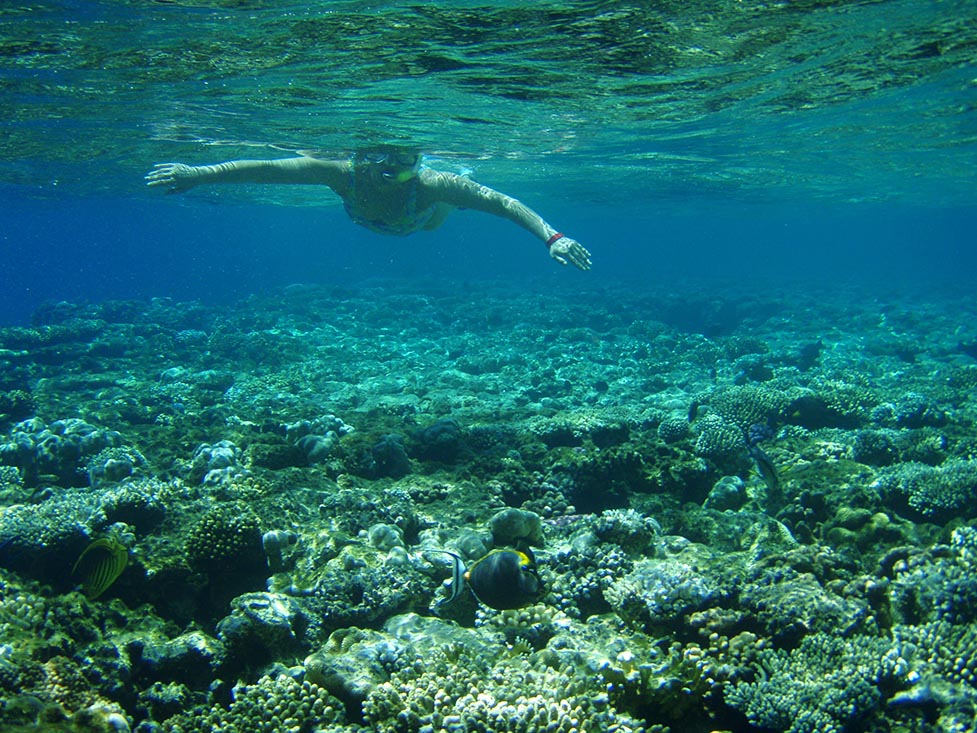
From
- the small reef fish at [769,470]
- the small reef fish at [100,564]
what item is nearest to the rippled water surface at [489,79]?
the small reef fish at [769,470]

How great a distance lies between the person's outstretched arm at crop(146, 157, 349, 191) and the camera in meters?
9.11

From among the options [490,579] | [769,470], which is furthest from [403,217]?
[490,579]

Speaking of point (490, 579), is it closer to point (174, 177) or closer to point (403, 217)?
point (174, 177)

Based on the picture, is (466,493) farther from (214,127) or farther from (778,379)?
(214,127)

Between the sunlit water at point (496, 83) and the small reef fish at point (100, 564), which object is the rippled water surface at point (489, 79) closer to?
the sunlit water at point (496, 83)

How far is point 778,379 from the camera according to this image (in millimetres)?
16781

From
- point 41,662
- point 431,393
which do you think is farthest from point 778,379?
point 41,662

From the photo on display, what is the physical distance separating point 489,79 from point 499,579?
12550mm

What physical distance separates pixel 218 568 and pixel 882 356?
77.4ft

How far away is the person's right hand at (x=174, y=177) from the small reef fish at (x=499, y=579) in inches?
308

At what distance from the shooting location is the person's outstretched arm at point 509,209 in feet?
26.9

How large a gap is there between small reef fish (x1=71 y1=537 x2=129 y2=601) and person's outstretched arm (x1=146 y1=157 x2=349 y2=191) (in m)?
5.75

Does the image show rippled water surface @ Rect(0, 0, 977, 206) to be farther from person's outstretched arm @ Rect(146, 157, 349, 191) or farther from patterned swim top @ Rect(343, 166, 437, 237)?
patterned swim top @ Rect(343, 166, 437, 237)

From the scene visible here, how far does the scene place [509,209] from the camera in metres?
9.46
